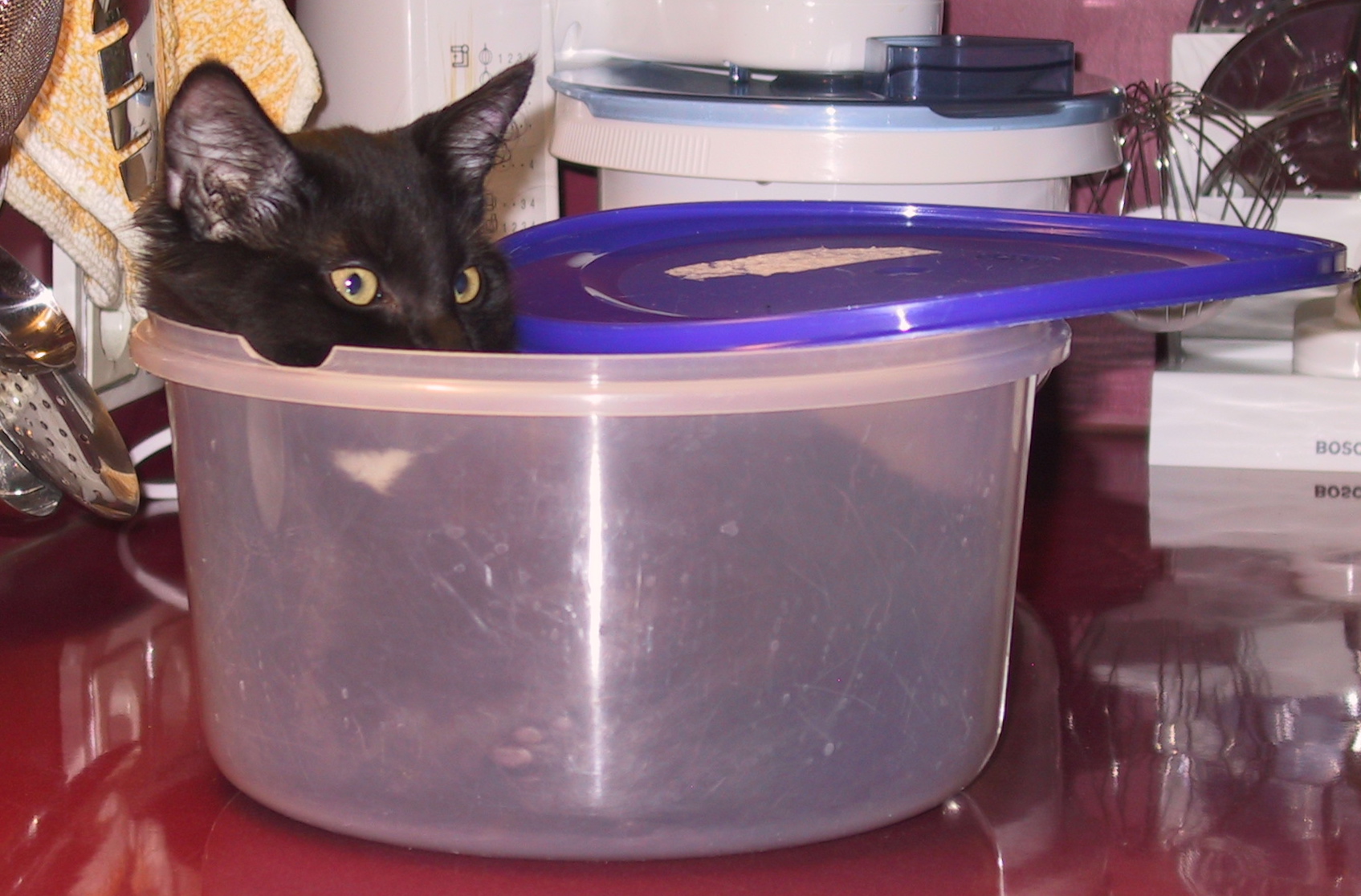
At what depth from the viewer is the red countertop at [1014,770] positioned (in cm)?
58

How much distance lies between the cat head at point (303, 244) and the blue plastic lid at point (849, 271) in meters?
0.05

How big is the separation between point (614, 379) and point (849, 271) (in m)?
0.18

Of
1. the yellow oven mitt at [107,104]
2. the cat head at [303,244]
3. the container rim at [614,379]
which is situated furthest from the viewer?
the yellow oven mitt at [107,104]

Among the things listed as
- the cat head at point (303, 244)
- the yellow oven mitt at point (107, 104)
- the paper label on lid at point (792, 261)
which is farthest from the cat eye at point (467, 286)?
the yellow oven mitt at point (107, 104)

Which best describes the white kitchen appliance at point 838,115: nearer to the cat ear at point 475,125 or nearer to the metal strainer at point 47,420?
the cat ear at point 475,125

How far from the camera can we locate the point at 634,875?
0.58 metres

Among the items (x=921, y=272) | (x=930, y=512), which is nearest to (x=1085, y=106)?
(x=921, y=272)

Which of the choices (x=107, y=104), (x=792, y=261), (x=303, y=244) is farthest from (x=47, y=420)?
(x=792, y=261)

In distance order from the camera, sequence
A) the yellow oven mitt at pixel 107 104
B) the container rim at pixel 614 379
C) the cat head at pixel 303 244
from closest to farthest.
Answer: the container rim at pixel 614 379
the cat head at pixel 303 244
the yellow oven mitt at pixel 107 104

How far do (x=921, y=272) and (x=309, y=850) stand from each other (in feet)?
1.24

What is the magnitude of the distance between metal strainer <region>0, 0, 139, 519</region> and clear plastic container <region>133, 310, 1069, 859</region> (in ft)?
1.00

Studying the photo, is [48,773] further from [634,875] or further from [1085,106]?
[1085,106]

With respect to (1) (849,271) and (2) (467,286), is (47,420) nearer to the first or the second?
(2) (467,286)

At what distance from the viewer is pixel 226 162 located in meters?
0.65
